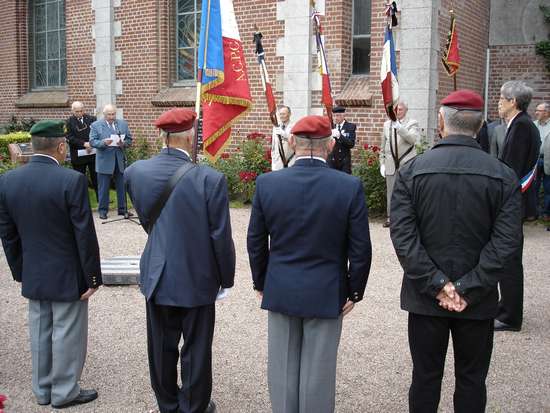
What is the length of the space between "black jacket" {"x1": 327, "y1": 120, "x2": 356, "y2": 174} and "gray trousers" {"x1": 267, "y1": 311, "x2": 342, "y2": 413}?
7128 mm

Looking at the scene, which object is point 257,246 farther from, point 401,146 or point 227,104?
point 401,146

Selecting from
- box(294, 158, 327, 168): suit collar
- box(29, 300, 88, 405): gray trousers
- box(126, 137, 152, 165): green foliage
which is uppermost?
box(294, 158, 327, 168): suit collar

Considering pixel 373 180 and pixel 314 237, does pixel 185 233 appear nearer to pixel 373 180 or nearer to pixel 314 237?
pixel 314 237

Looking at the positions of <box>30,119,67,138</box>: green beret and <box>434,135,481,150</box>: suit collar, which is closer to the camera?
<box>434,135,481,150</box>: suit collar

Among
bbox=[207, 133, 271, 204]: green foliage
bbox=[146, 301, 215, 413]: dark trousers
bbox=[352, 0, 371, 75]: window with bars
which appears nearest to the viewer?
bbox=[146, 301, 215, 413]: dark trousers

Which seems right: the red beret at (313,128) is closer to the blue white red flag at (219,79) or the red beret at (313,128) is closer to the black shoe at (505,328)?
the blue white red flag at (219,79)

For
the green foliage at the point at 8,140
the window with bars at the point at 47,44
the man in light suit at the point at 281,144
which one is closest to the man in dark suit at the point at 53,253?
the man in light suit at the point at 281,144

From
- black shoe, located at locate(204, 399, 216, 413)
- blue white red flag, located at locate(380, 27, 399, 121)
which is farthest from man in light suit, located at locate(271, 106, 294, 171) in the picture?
black shoe, located at locate(204, 399, 216, 413)

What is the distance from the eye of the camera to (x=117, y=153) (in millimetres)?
11805

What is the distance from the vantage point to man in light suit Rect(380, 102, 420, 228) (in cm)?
1004

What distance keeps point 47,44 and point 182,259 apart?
16.7 metres

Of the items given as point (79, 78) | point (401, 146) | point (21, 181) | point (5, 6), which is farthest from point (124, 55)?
point (21, 181)

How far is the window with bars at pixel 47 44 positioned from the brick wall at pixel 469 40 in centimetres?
1085

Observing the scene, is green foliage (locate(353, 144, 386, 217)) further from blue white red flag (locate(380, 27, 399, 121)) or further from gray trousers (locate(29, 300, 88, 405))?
gray trousers (locate(29, 300, 88, 405))
